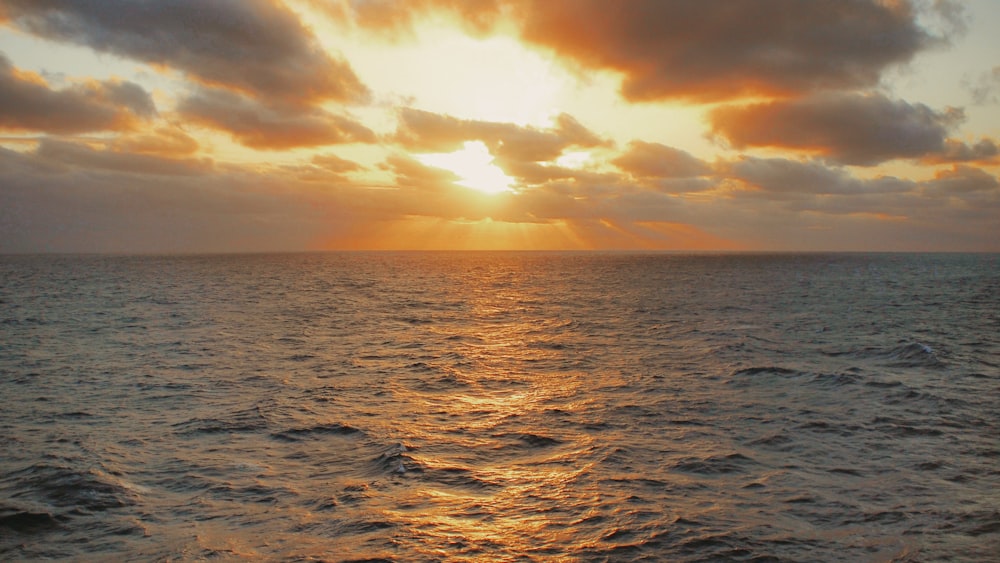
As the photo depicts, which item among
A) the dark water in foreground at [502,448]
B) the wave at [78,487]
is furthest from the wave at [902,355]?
the wave at [78,487]

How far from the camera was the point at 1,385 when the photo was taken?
1160 inches

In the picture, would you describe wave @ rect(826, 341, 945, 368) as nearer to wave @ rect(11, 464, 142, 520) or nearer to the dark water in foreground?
the dark water in foreground

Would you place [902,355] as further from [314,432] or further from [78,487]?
[78,487]

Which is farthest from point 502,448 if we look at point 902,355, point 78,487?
point 902,355

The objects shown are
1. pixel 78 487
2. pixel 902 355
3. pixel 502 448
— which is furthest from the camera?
pixel 902 355

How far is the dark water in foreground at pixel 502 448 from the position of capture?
13.8 metres

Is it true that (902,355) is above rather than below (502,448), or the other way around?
above

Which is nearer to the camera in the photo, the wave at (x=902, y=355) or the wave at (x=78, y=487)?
the wave at (x=78, y=487)

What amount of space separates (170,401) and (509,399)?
14.2m

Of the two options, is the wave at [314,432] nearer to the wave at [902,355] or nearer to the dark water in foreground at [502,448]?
the dark water in foreground at [502,448]

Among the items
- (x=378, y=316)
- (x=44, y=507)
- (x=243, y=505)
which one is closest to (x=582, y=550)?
(x=243, y=505)

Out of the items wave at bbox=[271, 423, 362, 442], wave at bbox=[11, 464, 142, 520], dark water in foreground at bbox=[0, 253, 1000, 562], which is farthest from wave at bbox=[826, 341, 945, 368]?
wave at bbox=[11, 464, 142, 520]

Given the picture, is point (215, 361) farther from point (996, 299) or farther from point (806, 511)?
point (996, 299)

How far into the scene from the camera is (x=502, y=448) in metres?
20.3
